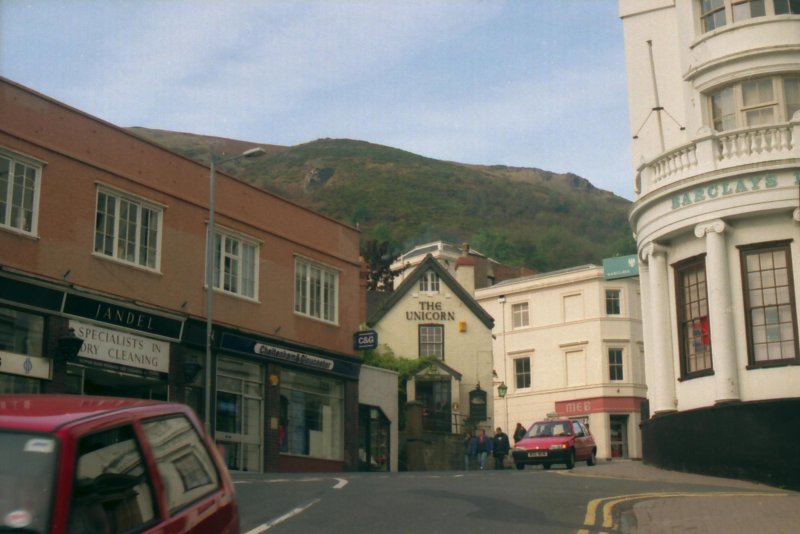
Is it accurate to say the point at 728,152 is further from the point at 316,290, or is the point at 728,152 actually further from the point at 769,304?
the point at 316,290

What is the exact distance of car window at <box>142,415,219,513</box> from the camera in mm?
5887

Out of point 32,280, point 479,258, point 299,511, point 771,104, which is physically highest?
point 479,258

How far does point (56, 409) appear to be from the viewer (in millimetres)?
5434

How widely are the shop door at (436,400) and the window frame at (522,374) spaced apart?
33.7ft

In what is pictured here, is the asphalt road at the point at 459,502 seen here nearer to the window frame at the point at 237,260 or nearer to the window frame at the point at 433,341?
the window frame at the point at 237,260

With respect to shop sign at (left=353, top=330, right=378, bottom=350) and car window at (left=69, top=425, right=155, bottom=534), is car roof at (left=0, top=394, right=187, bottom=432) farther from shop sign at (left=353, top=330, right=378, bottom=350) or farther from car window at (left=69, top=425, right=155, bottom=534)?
shop sign at (left=353, top=330, right=378, bottom=350)

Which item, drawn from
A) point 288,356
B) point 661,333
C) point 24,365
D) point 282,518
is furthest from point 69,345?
point 661,333

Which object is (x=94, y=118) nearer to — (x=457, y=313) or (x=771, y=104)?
(x=771, y=104)

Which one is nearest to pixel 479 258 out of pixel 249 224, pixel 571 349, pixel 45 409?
pixel 571 349

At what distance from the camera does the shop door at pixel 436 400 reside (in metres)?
53.3

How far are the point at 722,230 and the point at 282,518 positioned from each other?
13.7 metres

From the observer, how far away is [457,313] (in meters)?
56.3

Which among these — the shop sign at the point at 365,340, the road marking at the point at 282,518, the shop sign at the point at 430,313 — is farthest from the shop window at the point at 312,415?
the shop sign at the point at 430,313

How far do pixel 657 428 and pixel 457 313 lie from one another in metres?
31.2
